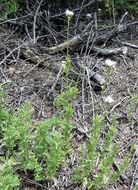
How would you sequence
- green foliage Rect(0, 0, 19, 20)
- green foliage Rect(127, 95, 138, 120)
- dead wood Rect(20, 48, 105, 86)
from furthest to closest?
green foliage Rect(0, 0, 19, 20)
dead wood Rect(20, 48, 105, 86)
green foliage Rect(127, 95, 138, 120)

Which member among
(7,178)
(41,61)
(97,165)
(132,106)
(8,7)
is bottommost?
(97,165)

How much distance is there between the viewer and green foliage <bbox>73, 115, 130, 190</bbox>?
2.96 meters

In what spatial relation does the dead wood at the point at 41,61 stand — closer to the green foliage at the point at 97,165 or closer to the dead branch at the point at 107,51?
the dead branch at the point at 107,51

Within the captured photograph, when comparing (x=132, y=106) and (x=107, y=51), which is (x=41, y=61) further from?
(x=132, y=106)

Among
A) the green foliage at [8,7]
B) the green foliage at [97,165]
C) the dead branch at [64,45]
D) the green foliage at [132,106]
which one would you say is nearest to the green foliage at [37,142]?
the green foliage at [97,165]

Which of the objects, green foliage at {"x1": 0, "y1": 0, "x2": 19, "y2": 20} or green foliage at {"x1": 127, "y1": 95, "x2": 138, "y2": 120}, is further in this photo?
green foliage at {"x1": 0, "y1": 0, "x2": 19, "y2": 20}

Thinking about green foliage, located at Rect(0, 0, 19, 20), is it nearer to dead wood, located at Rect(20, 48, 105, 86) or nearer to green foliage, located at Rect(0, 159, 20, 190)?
dead wood, located at Rect(20, 48, 105, 86)

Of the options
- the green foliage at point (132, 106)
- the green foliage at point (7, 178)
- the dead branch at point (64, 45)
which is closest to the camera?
the green foliage at point (7, 178)

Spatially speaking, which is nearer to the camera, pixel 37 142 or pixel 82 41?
pixel 37 142

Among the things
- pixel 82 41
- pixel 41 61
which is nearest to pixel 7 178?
pixel 41 61

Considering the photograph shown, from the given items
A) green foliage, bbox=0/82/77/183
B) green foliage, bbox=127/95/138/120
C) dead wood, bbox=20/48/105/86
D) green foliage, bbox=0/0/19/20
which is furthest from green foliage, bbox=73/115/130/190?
green foliage, bbox=0/0/19/20

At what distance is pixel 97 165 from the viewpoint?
3.26 m

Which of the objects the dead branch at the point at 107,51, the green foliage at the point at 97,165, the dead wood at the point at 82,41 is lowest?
the green foliage at the point at 97,165

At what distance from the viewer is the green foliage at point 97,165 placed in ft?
9.72
